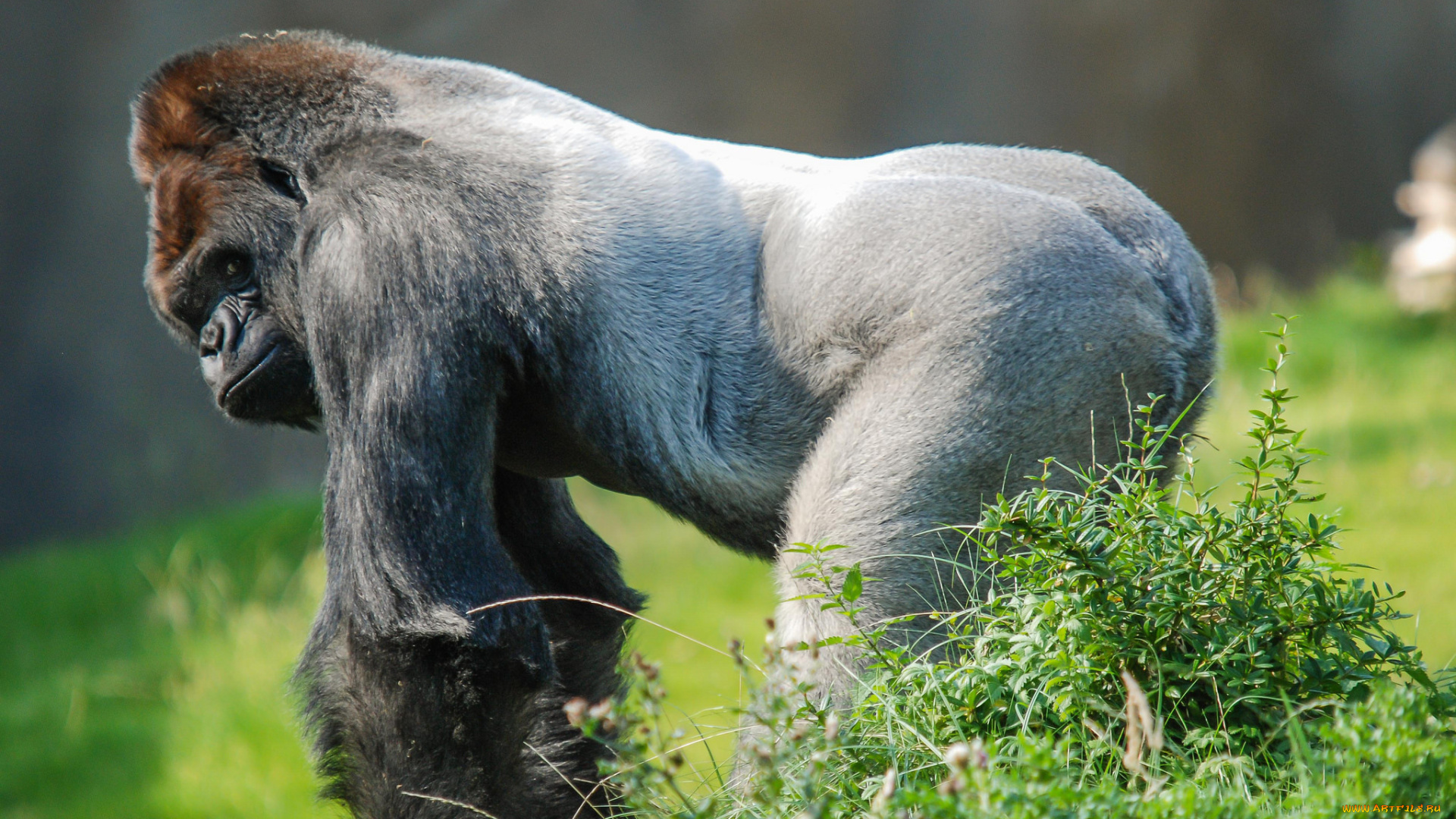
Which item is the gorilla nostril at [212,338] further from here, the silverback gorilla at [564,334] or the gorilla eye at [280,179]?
the gorilla eye at [280,179]

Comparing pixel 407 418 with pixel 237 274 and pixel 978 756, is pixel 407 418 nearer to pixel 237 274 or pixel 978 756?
pixel 237 274

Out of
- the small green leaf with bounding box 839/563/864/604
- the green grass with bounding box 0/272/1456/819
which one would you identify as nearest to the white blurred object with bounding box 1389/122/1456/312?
the green grass with bounding box 0/272/1456/819

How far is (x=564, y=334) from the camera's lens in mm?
2043

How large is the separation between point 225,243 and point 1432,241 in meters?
6.61

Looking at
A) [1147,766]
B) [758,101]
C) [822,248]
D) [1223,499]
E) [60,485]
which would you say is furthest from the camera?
[758,101]

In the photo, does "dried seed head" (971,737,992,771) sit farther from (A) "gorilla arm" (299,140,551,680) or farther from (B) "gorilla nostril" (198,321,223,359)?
(B) "gorilla nostril" (198,321,223,359)

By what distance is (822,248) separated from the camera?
2016 mm

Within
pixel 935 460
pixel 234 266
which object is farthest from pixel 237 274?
pixel 935 460

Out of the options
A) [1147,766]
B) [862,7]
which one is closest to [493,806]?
[1147,766]

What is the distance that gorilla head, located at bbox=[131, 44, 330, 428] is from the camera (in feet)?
7.26

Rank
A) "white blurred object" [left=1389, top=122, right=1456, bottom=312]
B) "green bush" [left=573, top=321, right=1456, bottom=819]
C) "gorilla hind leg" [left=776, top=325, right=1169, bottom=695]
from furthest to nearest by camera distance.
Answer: "white blurred object" [left=1389, top=122, right=1456, bottom=312]
"gorilla hind leg" [left=776, top=325, right=1169, bottom=695]
"green bush" [left=573, top=321, right=1456, bottom=819]

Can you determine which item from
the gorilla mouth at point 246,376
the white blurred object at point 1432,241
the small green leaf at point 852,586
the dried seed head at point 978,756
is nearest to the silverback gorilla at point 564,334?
the gorilla mouth at point 246,376

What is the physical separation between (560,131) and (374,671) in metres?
0.98

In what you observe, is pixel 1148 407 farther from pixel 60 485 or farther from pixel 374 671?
pixel 60 485
